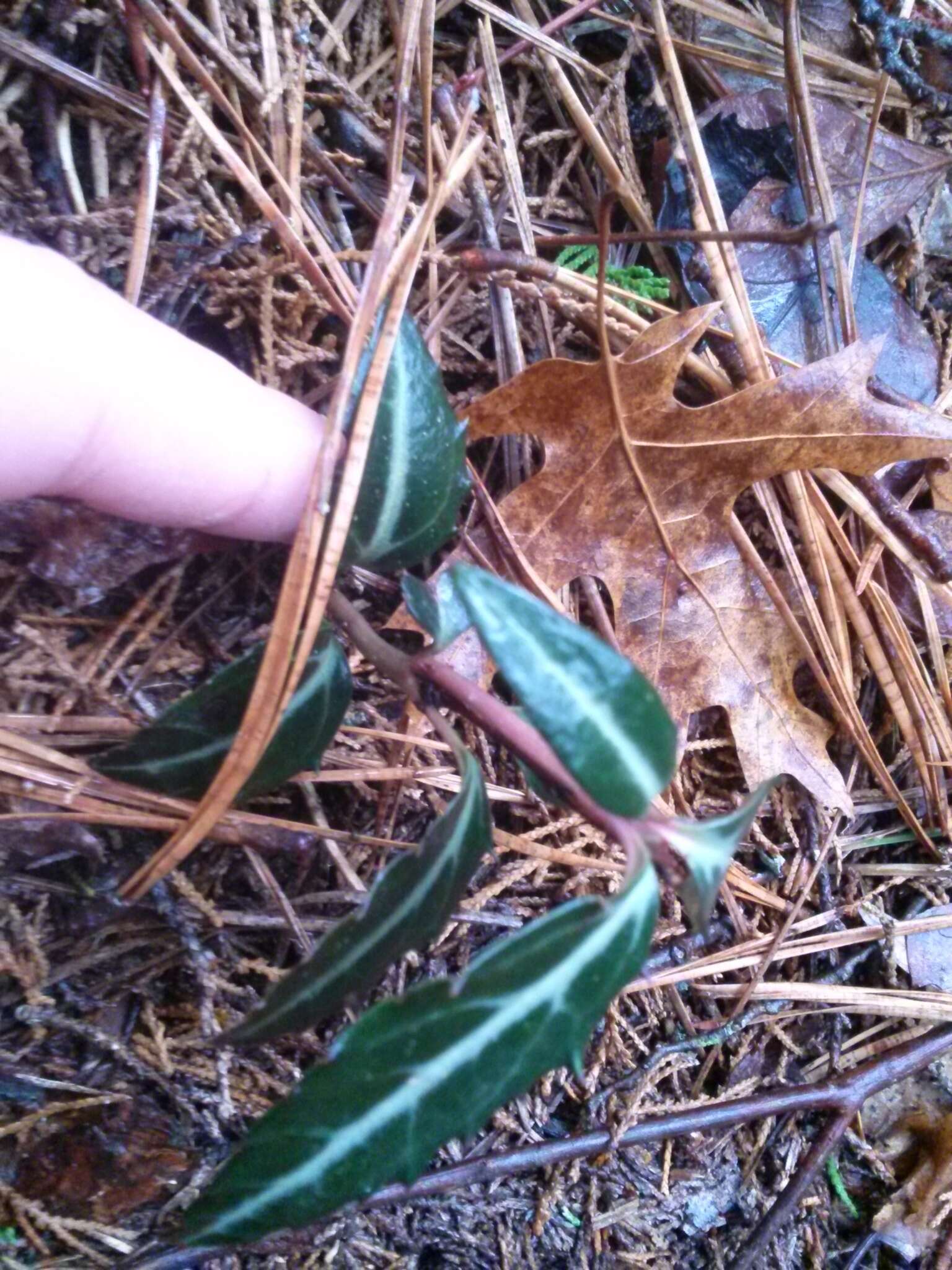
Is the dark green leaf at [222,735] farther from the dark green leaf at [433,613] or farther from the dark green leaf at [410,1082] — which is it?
the dark green leaf at [410,1082]

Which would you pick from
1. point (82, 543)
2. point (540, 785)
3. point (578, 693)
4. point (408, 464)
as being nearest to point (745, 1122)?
point (540, 785)

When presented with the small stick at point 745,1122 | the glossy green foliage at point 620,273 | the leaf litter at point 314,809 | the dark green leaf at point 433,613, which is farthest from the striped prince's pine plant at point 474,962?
the glossy green foliage at point 620,273

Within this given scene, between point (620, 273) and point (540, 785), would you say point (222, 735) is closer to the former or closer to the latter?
point (540, 785)

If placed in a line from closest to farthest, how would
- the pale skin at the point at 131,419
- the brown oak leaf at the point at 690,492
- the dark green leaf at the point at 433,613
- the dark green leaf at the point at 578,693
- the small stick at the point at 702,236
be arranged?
1. the dark green leaf at the point at 578,693
2. the pale skin at the point at 131,419
3. the dark green leaf at the point at 433,613
4. the small stick at the point at 702,236
5. the brown oak leaf at the point at 690,492

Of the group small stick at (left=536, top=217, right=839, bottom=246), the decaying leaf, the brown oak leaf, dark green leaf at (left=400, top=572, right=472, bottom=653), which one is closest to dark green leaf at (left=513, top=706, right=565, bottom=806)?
dark green leaf at (left=400, top=572, right=472, bottom=653)

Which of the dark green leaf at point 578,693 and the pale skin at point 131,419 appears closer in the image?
the dark green leaf at point 578,693

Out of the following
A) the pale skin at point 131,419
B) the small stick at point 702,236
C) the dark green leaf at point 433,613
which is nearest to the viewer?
the pale skin at point 131,419
